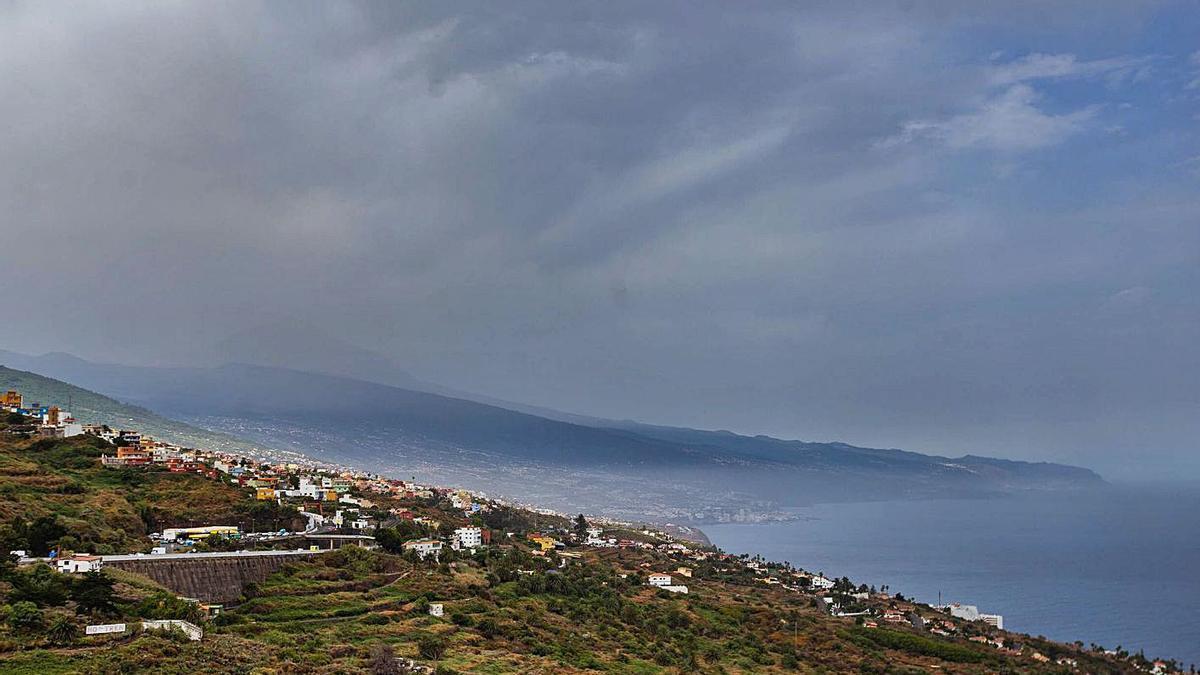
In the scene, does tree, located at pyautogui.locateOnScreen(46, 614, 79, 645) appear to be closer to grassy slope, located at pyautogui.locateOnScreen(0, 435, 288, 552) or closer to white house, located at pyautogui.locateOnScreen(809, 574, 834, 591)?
grassy slope, located at pyautogui.locateOnScreen(0, 435, 288, 552)

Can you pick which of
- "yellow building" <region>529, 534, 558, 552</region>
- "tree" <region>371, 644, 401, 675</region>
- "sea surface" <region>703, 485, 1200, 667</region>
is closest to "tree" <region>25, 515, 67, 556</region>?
"tree" <region>371, 644, 401, 675</region>

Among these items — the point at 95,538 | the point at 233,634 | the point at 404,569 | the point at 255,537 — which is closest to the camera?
the point at 233,634

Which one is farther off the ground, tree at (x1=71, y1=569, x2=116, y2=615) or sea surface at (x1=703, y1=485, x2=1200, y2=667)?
tree at (x1=71, y1=569, x2=116, y2=615)

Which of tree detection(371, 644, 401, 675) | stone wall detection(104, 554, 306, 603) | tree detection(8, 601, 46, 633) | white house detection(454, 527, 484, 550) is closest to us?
tree detection(8, 601, 46, 633)

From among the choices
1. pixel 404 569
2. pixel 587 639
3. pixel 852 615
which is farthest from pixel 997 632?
pixel 404 569

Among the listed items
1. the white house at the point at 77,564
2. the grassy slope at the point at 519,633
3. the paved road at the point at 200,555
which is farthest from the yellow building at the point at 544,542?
the white house at the point at 77,564

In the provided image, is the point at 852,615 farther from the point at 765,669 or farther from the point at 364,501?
the point at 364,501

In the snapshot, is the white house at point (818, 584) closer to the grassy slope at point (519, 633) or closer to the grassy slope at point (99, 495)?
the grassy slope at point (519, 633)
